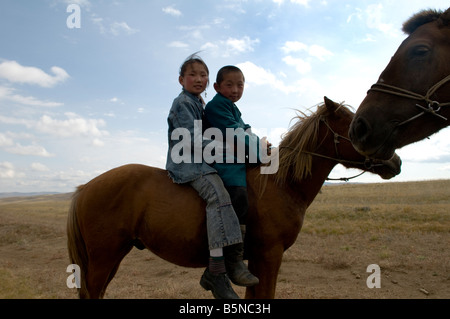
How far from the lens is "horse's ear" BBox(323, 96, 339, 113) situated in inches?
140

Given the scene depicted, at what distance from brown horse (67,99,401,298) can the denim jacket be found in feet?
0.62

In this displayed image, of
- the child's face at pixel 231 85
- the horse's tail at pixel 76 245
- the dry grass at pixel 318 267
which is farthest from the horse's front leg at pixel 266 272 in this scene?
the dry grass at pixel 318 267

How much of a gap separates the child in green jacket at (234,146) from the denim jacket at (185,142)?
0.62 feet

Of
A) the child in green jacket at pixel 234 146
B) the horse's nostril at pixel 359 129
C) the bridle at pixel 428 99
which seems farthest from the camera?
the child in green jacket at pixel 234 146

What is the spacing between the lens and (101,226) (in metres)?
3.47

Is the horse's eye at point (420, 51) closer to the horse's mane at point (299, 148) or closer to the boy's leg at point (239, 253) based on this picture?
the horse's mane at point (299, 148)

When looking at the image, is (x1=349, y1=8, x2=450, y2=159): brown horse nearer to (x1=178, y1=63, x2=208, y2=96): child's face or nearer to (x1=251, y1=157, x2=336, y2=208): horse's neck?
(x1=251, y1=157, x2=336, y2=208): horse's neck

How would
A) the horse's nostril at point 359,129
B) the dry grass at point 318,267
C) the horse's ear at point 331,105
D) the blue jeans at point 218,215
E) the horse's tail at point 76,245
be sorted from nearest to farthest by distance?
the horse's nostril at point 359,129, the blue jeans at point 218,215, the horse's ear at point 331,105, the horse's tail at point 76,245, the dry grass at point 318,267

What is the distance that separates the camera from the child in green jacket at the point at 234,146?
10.5 feet

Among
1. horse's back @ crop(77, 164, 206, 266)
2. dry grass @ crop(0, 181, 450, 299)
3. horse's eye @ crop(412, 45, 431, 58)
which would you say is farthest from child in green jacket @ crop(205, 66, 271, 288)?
dry grass @ crop(0, 181, 450, 299)

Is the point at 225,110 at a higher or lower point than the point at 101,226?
higher
